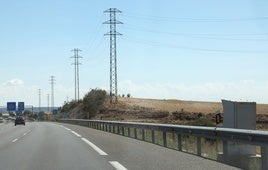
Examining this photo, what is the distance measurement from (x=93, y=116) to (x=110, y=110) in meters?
7.09

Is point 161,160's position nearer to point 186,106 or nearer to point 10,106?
point 186,106

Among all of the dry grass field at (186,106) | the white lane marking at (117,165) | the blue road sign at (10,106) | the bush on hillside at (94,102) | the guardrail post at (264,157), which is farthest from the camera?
the blue road sign at (10,106)

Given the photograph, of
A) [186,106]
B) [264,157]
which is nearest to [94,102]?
[186,106]

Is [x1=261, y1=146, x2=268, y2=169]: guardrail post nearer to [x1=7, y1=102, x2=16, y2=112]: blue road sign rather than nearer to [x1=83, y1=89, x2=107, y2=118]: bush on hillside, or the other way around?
[x1=83, y1=89, x2=107, y2=118]: bush on hillside

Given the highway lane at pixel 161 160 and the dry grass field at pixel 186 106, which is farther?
the dry grass field at pixel 186 106

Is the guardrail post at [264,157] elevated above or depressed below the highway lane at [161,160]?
above

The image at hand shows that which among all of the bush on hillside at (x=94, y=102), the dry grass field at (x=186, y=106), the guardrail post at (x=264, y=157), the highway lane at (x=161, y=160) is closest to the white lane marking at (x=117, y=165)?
the highway lane at (x=161, y=160)

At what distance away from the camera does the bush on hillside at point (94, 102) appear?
97.5m

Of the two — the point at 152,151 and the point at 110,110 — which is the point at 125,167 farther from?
the point at 110,110

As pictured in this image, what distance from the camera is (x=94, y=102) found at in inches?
3903

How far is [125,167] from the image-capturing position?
14.2m

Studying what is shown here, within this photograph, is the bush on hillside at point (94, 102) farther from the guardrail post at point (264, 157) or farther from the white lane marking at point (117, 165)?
the guardrail post at point (264, 157)

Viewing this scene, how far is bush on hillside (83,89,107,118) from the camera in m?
97.5

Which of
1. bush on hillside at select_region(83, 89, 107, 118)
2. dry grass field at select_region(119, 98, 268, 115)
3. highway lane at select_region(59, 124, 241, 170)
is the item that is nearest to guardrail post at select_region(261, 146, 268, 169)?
highway lane at select_region(59, 124, 241, 170)
